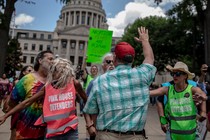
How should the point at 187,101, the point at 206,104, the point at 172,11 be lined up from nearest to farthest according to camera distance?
1. the point at 187,101
2. the point at 206,104
3. the point at 172,11

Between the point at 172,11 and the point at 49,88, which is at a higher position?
the point at 172,11

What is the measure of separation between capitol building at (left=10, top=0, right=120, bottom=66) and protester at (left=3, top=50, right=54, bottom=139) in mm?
81769

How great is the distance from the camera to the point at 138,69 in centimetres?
262

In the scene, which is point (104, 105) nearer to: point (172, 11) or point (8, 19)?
point (8, 19)

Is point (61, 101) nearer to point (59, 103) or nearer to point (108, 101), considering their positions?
point (59, 103)

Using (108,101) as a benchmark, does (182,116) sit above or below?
below

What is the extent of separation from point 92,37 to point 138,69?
544cm

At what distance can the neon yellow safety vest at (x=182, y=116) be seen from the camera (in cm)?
340

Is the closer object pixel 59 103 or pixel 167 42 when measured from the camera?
pixel 59 103

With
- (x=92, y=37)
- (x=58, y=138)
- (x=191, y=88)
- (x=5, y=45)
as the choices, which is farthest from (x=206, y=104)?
(x=5, y=45)

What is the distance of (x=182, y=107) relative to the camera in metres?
3.45

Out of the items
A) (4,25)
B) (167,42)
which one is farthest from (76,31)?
(4,25)

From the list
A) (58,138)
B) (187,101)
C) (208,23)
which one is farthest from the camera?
(208,23)

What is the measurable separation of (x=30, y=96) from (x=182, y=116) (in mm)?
1913
